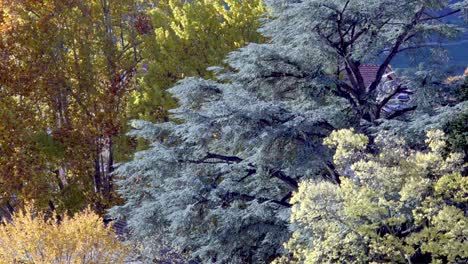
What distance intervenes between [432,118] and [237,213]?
4.01 m

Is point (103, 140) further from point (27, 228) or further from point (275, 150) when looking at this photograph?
point (275, 150)

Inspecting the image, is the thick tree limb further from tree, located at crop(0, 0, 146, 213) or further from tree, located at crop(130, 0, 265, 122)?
tree, located at crop(0, 0, 146, 213)

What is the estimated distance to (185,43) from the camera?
55.1 ft

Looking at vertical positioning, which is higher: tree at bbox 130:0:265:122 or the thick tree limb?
tree at bbox 130:0:265:122

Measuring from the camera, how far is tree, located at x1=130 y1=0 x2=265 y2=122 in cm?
1628

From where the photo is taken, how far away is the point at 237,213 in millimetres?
11250

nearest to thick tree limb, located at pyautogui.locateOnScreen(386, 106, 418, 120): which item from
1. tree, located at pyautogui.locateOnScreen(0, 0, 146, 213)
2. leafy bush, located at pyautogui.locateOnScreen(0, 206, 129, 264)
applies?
leafy bush, located at pyautogui.locateOnScreen(0, 206, 129, 264)

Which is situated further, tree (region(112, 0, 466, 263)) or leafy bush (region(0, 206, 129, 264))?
tree (region(112, 0, 466, 263))

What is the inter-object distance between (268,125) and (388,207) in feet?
11.5

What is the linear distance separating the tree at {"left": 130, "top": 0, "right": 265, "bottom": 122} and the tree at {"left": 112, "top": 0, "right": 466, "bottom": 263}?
3278 millimetres

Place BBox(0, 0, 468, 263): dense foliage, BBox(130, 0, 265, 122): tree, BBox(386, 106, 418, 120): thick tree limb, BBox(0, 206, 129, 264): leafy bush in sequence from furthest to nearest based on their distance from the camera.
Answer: BBox(130, 0, 265, 122): tree, BBox(386, 106, 418, 120): thick tree limb, BBox(0, 206, 129, 264): leafy bush, BBox(0, 0, 468, 263): dense foliage

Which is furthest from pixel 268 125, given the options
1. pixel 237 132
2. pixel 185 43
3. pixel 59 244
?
pixel 185 43

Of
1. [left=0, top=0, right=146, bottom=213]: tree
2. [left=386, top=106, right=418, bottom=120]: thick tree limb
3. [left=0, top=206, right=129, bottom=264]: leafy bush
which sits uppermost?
[left=0, top=0, right=146, bottom=213]: tree

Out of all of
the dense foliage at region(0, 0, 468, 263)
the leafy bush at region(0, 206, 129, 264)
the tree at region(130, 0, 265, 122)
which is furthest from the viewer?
the tree at region(130, 0, 265, 122)
